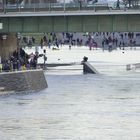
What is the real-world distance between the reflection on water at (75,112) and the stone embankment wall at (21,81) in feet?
3.38

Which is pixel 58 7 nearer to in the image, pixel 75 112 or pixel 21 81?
pixel 21 81

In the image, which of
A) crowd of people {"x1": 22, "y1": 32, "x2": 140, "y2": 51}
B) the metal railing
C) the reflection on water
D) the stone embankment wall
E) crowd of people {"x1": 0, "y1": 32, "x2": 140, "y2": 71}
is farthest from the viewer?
crowd of people {"x1": 22, "y1": 32, "x2": 140, "y2": 51}

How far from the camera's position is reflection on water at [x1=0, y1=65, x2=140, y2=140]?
148 feet

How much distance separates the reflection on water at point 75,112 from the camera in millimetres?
45125

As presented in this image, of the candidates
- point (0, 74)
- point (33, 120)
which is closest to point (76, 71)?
point (0, 74)

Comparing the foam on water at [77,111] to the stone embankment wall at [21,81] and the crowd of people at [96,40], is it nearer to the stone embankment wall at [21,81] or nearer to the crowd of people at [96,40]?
the stone embankment wall at [21,81]

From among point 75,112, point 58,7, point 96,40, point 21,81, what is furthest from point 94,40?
point 75,112

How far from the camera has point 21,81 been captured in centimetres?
6575

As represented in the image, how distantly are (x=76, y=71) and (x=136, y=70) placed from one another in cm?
611

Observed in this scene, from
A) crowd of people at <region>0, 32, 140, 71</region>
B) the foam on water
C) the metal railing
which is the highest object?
the metal railing

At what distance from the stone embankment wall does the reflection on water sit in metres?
1.03

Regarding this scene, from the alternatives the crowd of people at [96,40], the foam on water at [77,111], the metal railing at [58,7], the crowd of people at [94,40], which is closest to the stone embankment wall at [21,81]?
the foam on water at [77,111]

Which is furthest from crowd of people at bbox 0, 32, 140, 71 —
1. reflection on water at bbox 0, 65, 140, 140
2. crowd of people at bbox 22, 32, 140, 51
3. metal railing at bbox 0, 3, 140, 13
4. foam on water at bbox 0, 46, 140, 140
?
reflection on water at bbox 0, 65, 140, 140

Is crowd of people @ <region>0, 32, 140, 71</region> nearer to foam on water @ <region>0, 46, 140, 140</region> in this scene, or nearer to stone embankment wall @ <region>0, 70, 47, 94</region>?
foam on water @ <region>0, 46, 140, 140</region>
